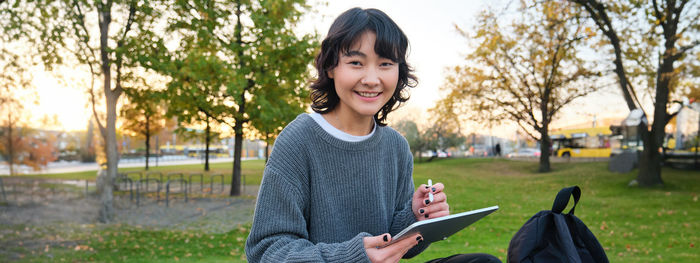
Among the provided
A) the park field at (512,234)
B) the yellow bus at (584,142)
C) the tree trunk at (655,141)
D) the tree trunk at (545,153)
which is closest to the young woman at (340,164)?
the park field at (512,234)

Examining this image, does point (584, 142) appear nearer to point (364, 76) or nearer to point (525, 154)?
point (525, 154)

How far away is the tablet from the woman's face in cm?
48

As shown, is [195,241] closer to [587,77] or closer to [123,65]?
[123,65]

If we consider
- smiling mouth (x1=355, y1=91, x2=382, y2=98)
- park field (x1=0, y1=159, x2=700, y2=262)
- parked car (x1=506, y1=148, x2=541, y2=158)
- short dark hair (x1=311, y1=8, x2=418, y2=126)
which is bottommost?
park field (x1=0, y1=159, x2=700, y2=262)

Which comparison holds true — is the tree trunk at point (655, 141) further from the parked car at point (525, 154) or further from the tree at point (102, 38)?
the parked car at point (525, 154)

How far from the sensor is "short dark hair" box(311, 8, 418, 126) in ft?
5.44

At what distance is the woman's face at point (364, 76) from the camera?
5.44ft

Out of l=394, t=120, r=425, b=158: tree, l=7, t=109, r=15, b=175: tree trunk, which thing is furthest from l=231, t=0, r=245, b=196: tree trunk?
l=394, t=120, r=425, b=158: tree

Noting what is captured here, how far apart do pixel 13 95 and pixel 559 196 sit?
1703 cm

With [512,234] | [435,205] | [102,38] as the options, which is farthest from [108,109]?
[435,205]

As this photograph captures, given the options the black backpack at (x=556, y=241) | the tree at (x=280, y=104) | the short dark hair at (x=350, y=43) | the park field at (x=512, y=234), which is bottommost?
the park field at (x=512, y=234)

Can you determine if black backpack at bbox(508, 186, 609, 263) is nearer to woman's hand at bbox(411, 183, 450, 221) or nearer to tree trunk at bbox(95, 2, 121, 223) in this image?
woman's hand at bbox(411, 183, 450, 221)

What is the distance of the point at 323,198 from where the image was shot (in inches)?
67.0

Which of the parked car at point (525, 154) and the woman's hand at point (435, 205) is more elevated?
the woman's hand at point (435, 205)
